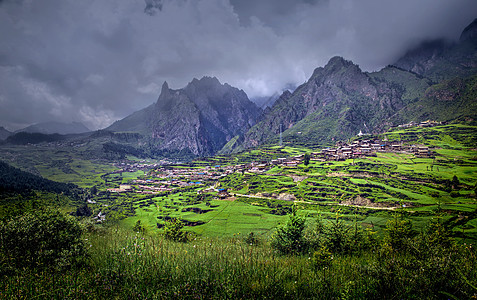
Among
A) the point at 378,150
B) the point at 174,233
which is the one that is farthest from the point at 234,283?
the point at 378,150

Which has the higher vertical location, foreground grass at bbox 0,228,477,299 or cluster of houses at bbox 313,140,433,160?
cluster of houses at bbox 313,140,433,160

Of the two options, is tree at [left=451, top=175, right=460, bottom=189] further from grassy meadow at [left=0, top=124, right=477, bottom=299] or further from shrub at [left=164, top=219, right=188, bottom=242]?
shrub at [left=164, top=219, right=188, bottom=242]

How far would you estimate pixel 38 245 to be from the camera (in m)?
6.57

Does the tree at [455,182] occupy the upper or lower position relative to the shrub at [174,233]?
upper

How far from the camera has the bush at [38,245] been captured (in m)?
5.91

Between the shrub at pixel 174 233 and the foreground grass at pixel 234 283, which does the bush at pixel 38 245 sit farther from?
the shrub at pixel 174 233

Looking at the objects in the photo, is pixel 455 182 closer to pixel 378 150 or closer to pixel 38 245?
pixel 378 150

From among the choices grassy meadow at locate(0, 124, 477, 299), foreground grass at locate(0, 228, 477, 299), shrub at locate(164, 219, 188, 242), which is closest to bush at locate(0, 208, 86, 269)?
grassy meadow at locate(0, 124, 477, 299)

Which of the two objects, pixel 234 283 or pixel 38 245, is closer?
pixel 234 283

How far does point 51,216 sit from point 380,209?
72988 mm

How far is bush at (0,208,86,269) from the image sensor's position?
5906 mm

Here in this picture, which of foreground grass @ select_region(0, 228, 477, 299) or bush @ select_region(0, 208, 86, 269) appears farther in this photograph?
bush @ select_region(0, 208, 86, 269)

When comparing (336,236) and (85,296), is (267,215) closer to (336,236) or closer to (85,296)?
(336,236)

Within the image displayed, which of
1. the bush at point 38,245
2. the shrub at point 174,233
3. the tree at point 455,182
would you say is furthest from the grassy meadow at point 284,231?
the shrub at point 174,233
